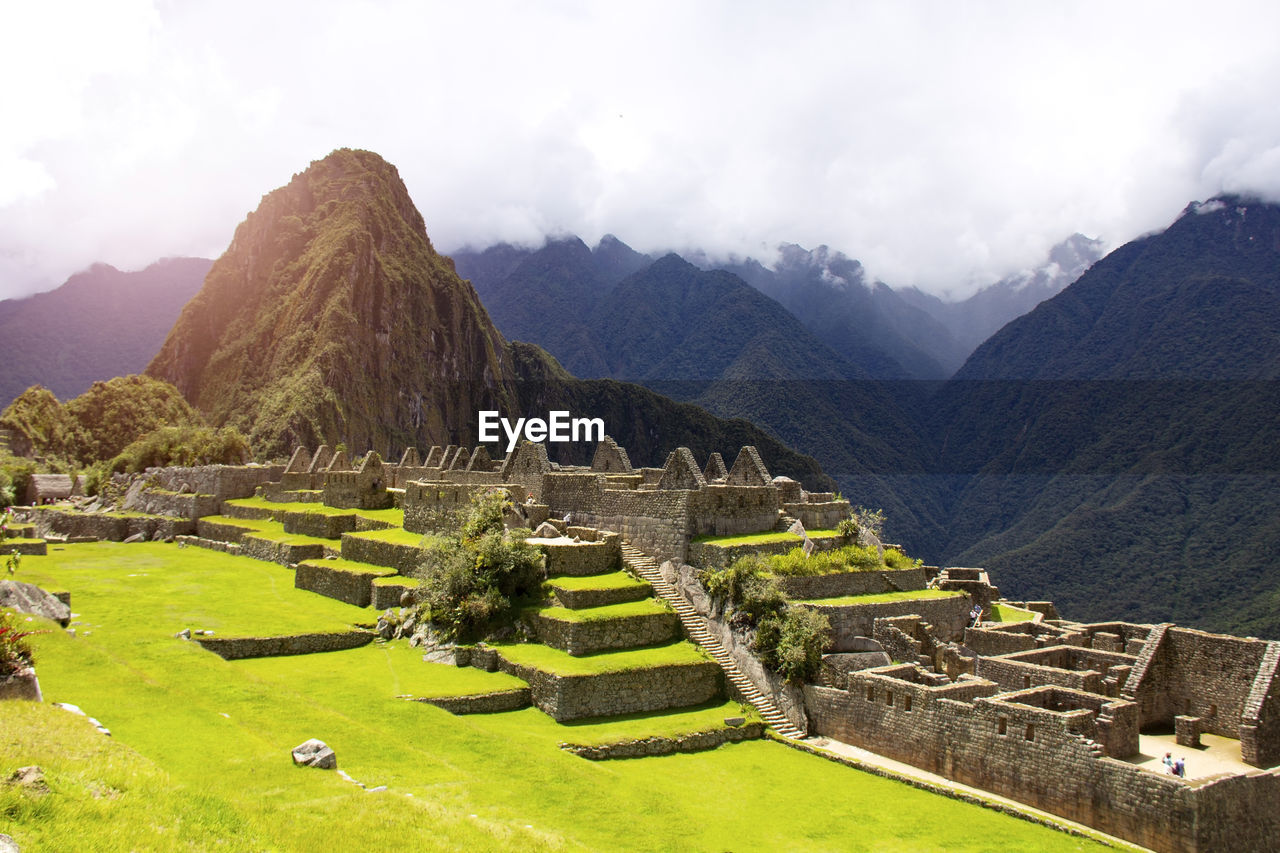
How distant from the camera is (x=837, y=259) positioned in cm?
19975

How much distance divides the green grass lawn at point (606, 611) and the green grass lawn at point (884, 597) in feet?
13.1

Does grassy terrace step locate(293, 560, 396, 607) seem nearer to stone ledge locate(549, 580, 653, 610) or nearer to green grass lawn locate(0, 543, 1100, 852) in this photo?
green grass lawn locate(0, 543, 1100, 852)

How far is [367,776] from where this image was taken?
500 inches

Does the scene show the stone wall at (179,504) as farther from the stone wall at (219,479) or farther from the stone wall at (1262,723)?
the stone wall at (1262,723)

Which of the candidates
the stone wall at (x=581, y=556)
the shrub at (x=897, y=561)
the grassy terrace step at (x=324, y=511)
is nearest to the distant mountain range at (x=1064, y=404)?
the shrub at (x=897, y=561)

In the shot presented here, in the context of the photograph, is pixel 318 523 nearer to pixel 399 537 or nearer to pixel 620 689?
pixel 399 537

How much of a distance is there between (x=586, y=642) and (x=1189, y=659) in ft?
47.9

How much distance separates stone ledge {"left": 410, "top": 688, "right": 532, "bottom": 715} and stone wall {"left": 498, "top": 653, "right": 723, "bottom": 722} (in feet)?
1.17

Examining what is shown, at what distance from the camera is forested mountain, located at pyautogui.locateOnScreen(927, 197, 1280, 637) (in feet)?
203

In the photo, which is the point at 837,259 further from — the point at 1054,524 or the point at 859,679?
the point at 859,679

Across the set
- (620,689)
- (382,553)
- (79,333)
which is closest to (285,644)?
(382,553)

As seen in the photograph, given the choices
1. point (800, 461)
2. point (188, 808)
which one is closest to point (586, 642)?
point (188, 808)

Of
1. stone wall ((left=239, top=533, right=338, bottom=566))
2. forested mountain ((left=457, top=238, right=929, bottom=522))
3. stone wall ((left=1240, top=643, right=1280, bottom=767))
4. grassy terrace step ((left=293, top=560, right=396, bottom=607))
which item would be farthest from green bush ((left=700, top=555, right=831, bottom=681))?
forested mountain ((left=457, top=238, right=929, bottom=522))

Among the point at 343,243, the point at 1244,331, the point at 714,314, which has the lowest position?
the point at 1244,331
